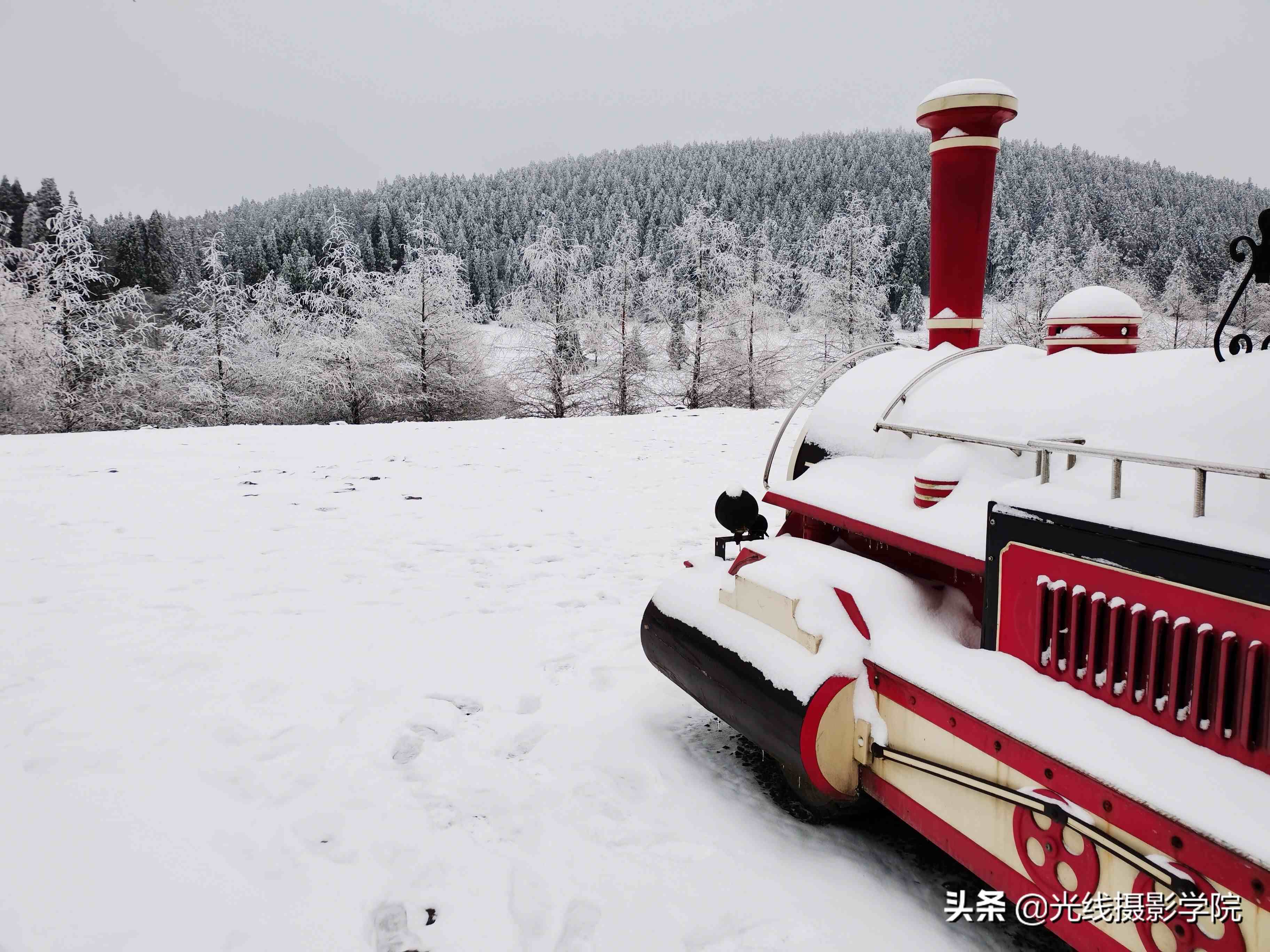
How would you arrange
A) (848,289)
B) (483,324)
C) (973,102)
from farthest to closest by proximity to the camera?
(483,324)
(848,289)
(973,102)

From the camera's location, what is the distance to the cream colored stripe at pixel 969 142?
3535 millimetres

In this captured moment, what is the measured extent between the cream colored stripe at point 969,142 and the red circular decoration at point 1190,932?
302 cm

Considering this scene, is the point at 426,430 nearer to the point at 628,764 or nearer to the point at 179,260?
the point at 628,764

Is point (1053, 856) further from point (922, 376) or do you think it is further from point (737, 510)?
point (737, 510)

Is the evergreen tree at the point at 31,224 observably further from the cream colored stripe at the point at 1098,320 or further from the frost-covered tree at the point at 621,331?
the cream colored stripe at the point at 1098,320

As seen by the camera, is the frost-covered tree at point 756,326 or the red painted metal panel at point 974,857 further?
the frost-covered tree at point 756,326

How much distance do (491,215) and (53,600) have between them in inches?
2894

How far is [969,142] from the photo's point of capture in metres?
3.54

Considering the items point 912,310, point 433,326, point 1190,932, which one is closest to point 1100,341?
point 1190,932

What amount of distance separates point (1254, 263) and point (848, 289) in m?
31.9

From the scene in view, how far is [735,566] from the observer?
323 centimetres

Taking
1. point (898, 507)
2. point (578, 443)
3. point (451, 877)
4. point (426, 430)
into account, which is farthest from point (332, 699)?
point (426, 430)

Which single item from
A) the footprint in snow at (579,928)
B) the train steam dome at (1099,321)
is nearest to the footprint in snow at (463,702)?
the footprint in snow at (579,928)

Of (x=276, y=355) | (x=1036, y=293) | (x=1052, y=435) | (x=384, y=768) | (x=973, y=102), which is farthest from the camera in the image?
(x=276, y=355)
